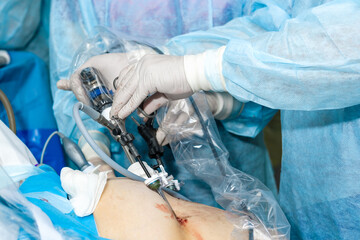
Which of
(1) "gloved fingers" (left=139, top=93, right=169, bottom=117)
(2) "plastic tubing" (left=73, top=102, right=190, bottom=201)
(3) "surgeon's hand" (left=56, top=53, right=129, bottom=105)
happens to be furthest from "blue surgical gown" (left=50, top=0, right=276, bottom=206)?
(2) "plastic tubing" (left=73, top=102, right=190, bottom=201)

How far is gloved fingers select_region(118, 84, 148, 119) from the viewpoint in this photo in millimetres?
930

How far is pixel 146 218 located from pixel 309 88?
45cm

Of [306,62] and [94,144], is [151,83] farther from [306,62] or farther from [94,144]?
[306,62]

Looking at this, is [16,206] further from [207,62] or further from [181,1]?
[181,1]

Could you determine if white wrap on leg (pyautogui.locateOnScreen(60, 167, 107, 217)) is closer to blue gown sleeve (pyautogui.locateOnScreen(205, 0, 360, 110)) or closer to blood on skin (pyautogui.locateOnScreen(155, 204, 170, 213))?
blood on skin (pyautogui.locateOnScreen(155, 204, 170, 213))

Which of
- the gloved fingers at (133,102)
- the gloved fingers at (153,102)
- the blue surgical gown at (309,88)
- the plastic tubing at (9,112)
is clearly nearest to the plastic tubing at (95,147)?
the gloved fingers at (133,102)

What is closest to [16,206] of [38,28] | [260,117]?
[260,117]

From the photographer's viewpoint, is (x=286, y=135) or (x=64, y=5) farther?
(x=64, y=5)

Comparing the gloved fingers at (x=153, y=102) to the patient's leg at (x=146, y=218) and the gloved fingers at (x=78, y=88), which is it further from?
the patient's leg at (x=146, y=218)

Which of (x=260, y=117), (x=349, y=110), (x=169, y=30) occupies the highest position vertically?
(x=169, y=30)

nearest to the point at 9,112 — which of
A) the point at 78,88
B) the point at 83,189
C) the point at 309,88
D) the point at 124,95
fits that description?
the point at 78,88

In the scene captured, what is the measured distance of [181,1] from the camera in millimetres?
1254

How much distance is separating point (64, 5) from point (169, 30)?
0.44 m

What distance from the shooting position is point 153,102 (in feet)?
3.34
